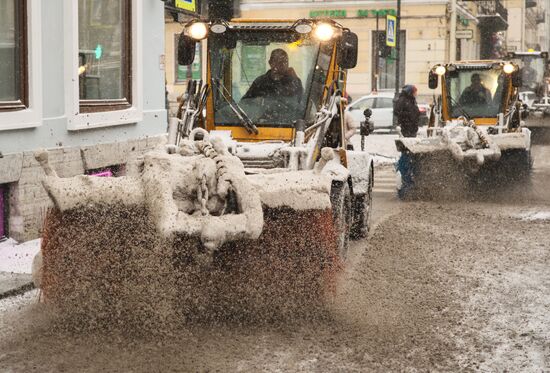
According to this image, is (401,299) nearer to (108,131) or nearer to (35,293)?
(35,293)

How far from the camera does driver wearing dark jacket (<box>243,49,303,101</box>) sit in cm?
948

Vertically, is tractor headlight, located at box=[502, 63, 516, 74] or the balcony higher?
the balcony

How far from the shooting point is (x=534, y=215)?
12.8 metres

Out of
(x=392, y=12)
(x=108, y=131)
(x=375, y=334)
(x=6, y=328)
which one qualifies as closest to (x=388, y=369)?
(x=375, y=334)

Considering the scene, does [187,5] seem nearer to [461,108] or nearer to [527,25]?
[461,108]

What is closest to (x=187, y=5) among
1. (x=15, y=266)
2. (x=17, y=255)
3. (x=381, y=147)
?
(x=17, y=255)

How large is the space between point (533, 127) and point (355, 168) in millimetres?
23139

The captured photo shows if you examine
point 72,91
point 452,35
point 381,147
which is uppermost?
point 452,35

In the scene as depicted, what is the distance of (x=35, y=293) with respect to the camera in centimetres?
789

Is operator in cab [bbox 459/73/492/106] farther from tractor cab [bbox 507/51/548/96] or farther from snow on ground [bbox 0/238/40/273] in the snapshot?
tractor cab [bbox 507/51/548/96]

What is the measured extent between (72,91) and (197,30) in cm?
232

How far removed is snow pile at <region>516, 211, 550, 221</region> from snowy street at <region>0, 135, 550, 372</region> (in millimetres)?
2822

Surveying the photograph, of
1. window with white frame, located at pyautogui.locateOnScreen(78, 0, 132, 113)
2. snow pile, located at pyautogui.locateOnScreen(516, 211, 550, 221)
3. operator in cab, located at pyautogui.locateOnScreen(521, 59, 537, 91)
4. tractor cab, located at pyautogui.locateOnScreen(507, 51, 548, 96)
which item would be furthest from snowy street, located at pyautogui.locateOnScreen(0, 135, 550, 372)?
operator in cab, located at pyautogui.locateOnScreen(521, 59, 537, 91)

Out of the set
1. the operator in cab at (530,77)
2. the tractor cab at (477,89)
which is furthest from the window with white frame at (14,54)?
the operator in cab at (530,77)
